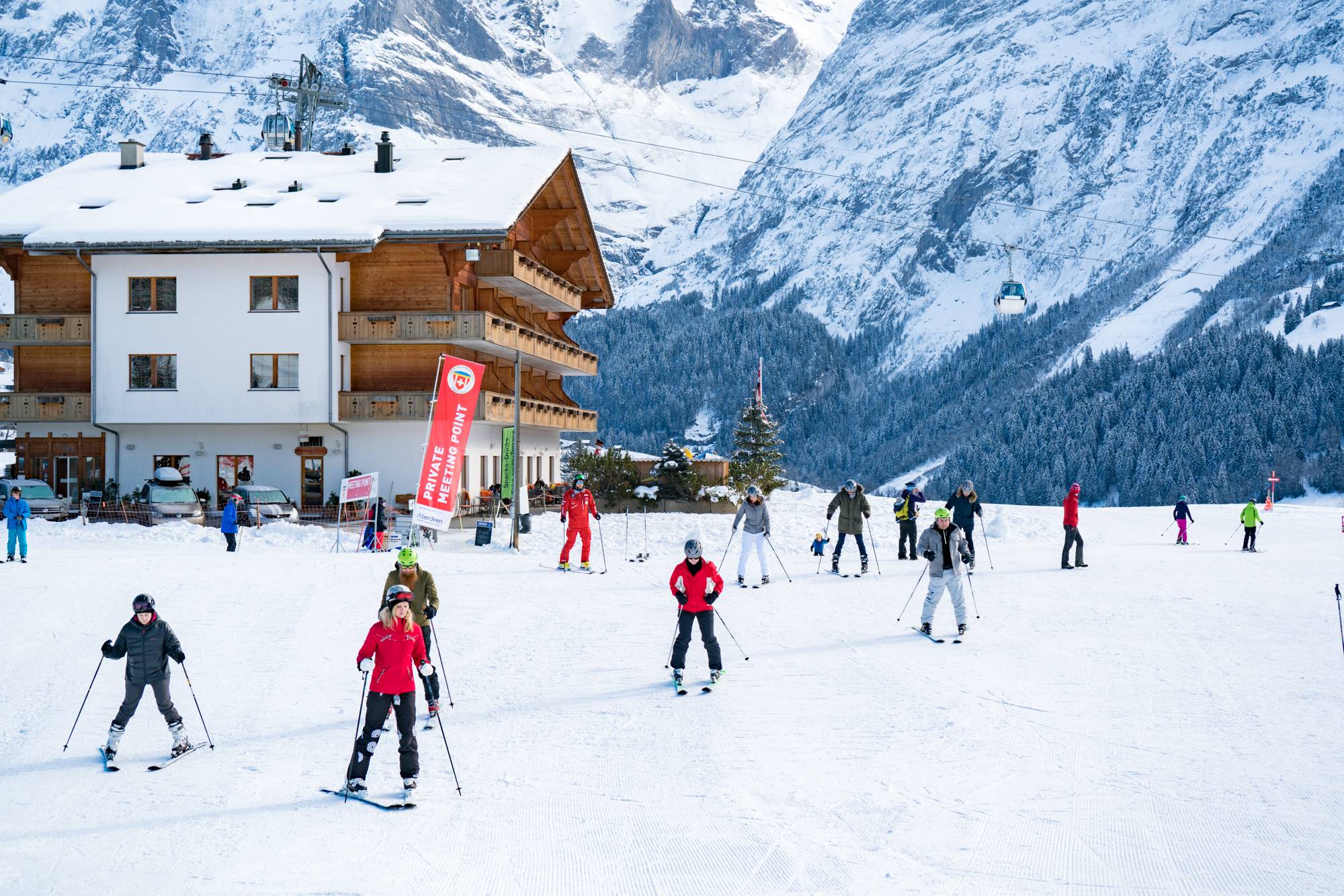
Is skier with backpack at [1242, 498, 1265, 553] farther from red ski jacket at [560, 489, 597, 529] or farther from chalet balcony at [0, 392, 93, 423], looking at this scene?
chalet balcony at [0, 392, 93, 423]

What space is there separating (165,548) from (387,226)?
14539 mm

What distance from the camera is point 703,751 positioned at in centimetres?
1105

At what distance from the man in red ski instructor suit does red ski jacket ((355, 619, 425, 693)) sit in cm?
1200

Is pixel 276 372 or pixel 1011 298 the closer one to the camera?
pixel 276 372

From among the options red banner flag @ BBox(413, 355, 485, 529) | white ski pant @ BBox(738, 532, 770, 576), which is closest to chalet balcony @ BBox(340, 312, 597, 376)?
red banner flag @ BBox(413, 355, 485, 529)

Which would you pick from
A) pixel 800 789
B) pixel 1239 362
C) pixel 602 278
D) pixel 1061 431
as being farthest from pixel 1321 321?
pixel 800 789

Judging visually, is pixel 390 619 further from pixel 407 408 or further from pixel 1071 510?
pixel 407 408

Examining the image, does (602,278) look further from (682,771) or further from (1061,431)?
(1061,431)

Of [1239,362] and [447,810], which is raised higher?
[1239,362]

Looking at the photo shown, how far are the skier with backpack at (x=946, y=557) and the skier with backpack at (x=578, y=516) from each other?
289 inches

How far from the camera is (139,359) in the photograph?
3912 cm

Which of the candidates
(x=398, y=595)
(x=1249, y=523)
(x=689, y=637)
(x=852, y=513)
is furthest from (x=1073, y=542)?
(x=398, y=595)

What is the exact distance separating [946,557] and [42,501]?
91.0 feet

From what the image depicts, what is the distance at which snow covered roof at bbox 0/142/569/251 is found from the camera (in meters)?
37.8
